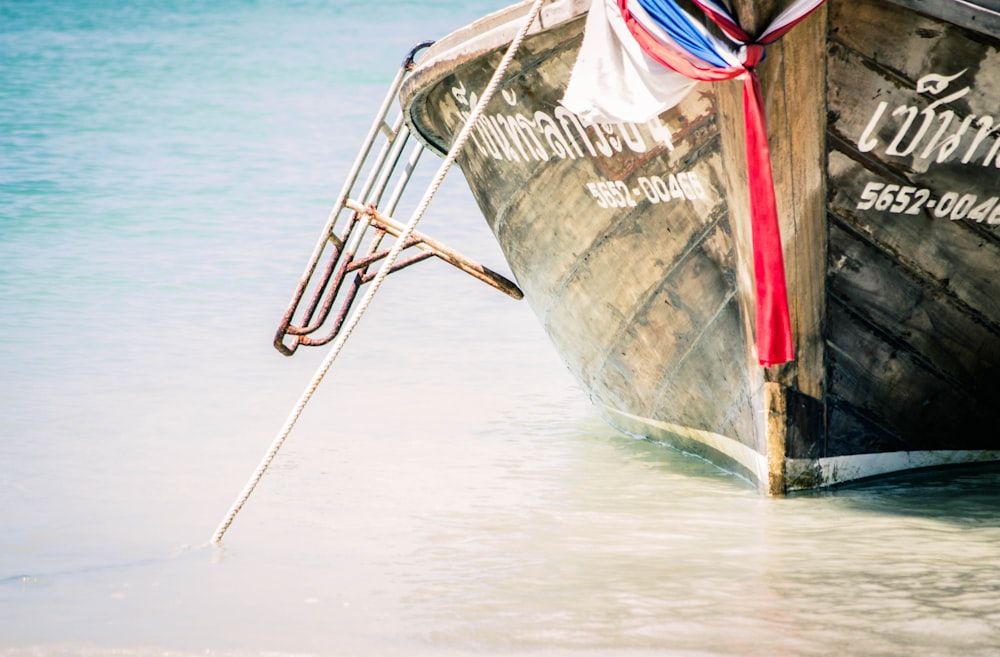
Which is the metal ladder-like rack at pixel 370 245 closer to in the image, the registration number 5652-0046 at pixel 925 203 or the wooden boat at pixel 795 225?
the wooden boat at pixel 795 225

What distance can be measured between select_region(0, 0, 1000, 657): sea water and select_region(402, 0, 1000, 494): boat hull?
0.30 metres

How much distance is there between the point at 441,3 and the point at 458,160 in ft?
98.3

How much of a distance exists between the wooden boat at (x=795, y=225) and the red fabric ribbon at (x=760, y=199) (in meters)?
0.07

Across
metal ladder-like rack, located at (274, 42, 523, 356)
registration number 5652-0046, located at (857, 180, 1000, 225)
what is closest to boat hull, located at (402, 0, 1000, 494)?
registration number 5652-0046, located at (857, 180, 1000, 225)

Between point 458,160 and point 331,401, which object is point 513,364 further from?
point 458,160

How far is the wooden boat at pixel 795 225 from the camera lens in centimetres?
404

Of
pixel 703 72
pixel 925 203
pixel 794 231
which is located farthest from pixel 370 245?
pixel 925 203

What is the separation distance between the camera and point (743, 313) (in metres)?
4.57

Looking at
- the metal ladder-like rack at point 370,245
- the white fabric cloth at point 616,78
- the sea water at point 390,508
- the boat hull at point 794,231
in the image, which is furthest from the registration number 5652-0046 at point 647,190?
the sea water at point 390,508

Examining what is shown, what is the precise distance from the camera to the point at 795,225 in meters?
4.30

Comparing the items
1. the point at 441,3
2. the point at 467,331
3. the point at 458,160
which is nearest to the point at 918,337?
the point at 458,160

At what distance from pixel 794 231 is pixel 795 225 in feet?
0.06

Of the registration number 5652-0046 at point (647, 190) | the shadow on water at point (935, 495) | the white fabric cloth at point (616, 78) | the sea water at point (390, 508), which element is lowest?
the sea water at point (390, 508)

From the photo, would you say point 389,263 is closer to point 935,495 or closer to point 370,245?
point 370,245
